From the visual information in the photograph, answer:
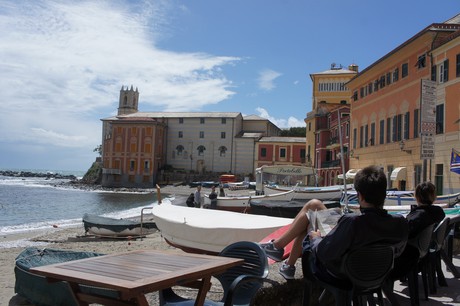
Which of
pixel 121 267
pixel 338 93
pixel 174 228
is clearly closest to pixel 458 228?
pixel 174 228

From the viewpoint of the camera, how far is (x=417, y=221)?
4.62 metres

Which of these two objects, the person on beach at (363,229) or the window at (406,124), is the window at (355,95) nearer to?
the window at (406,124)

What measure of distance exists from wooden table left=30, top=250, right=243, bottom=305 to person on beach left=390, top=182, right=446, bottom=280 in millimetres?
1726

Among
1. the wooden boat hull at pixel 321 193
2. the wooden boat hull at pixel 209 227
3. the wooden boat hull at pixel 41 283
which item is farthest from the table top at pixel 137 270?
the wooden boat hull at pixel 321 193

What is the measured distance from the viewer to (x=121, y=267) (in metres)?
2.89

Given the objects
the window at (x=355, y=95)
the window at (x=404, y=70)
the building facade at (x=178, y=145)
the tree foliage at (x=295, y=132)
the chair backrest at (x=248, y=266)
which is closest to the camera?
the chair backrest at (x=248, y=266)

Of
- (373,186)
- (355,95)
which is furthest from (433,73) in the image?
(373,186)

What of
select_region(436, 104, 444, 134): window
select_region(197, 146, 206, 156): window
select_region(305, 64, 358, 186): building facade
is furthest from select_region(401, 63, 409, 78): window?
select_region(197, 146, 206, 156): window

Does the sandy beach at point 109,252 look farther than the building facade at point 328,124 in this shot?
No

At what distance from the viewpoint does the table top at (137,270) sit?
2.48 meters

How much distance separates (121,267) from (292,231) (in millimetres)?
2056

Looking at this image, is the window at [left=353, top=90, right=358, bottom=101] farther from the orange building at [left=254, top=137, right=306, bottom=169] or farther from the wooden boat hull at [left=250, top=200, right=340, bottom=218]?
the orange building at [left=254, top=137, right=306, bottom=169]

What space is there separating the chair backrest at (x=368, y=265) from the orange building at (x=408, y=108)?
15.3m

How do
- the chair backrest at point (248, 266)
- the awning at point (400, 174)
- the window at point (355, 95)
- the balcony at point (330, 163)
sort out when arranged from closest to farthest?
the chair backrest at point (248, 266), the awning at point (400, 174), the window at point (355, 95), the balcony at point (330, 163)
